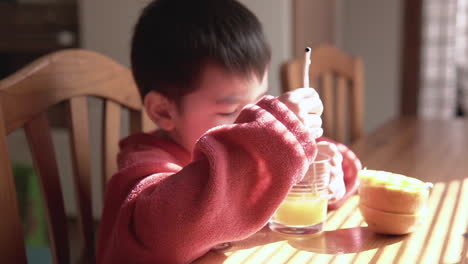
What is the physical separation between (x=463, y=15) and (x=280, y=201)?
13.9 ft

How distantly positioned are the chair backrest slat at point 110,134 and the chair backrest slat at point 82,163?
0.27ft

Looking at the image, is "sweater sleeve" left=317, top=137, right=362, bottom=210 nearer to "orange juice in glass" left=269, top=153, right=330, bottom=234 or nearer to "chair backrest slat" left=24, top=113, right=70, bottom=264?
"orange juice in glass" left=269, top=153, right=330, bottom=234

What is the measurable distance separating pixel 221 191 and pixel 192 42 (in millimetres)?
296

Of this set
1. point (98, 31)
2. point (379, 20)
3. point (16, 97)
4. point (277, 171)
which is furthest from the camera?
point (379, 20)

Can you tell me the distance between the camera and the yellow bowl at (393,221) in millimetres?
743

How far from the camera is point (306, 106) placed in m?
0.69

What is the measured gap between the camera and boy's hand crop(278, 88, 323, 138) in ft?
2.25

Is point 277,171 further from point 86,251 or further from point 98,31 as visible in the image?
point 98,31

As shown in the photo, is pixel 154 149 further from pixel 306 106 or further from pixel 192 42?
pixel 306 106

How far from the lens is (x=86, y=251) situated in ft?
3.45

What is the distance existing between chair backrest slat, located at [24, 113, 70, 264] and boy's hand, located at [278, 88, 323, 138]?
0.41 m

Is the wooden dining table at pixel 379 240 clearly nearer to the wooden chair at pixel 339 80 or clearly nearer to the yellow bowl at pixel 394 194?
the yellow bowl at pixel 394 194

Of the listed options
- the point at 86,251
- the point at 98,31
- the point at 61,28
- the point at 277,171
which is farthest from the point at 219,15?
the point at 61,28

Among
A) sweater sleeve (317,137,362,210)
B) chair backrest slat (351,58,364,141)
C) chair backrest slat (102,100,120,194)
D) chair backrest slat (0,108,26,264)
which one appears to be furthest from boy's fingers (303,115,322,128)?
chair backrest slat (351,58,364,141)
